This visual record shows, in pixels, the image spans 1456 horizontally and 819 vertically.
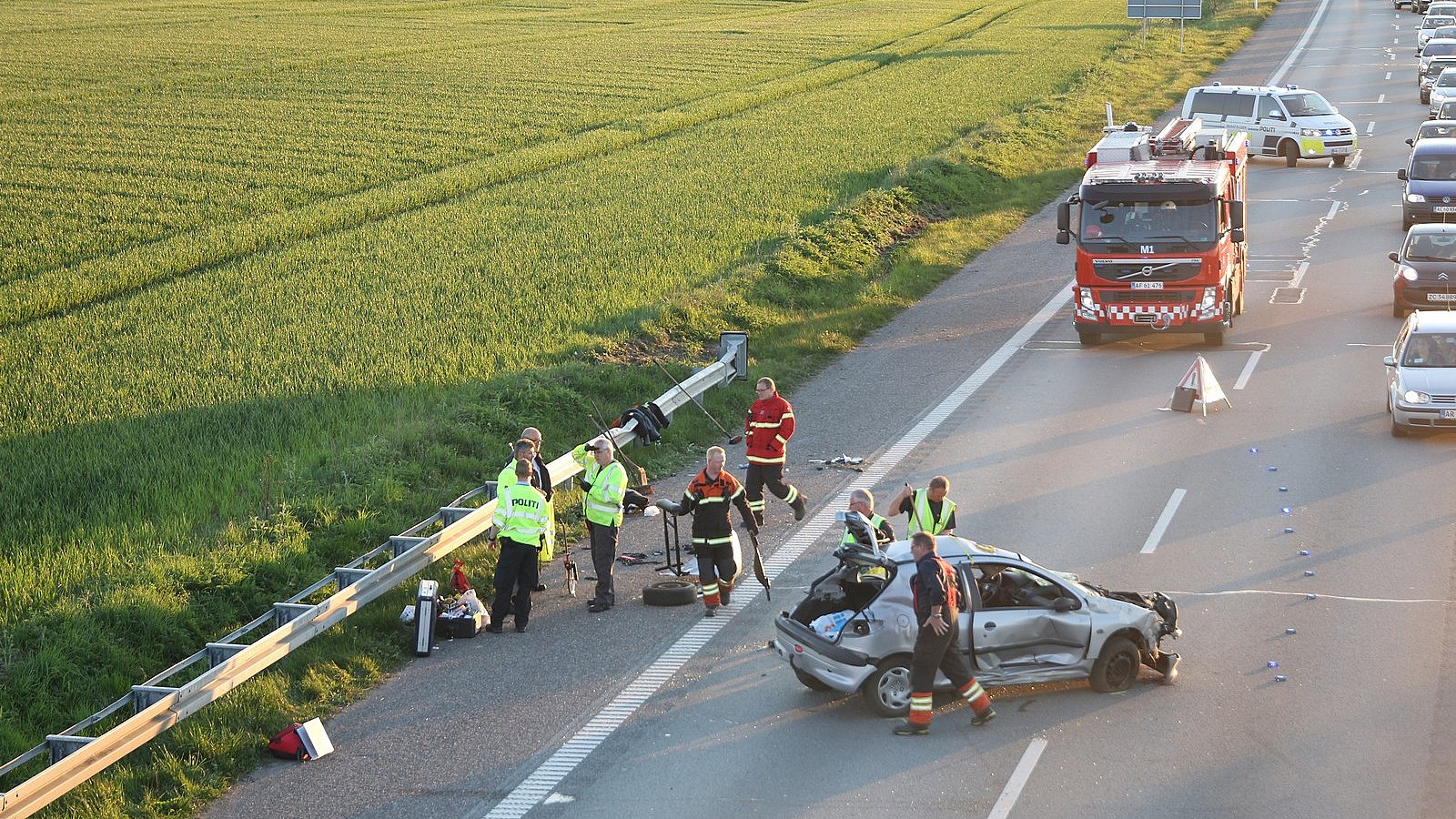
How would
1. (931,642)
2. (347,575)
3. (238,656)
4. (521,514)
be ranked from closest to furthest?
(931,642) → (238,656) → (347,575) → (521,514)

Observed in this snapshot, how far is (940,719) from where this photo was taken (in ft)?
43.5

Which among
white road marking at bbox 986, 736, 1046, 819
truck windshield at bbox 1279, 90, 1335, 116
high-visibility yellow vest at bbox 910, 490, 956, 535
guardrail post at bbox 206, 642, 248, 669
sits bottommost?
white road marking at bbox 986, 736, 1046, 819

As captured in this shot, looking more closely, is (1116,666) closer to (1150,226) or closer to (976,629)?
(976,629)

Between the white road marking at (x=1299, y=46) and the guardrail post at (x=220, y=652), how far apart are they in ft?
167

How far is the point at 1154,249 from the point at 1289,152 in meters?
20.5

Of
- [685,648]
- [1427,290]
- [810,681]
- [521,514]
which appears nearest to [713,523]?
[685,648]

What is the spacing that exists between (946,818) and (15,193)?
31886 mm

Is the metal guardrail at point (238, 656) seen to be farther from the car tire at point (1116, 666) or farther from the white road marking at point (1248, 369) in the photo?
the white road marking at point (1248, 369)

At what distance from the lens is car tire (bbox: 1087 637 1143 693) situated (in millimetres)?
13633

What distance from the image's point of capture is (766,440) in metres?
18.1

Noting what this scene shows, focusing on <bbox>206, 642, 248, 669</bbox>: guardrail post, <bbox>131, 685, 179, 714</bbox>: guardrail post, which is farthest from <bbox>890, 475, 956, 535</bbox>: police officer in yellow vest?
<bbox>131, 685, 179, 714</bbox>: guardrail post

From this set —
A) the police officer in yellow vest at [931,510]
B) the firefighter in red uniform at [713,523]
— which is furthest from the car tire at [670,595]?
the police officer in yellow vest at [931,510]

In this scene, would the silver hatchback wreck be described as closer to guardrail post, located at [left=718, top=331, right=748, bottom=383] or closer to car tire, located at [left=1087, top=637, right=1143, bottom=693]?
car tire, located at [left=1087, top=637, right=1143, bottom=693]

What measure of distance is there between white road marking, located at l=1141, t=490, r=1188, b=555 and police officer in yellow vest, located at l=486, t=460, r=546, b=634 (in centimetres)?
605
